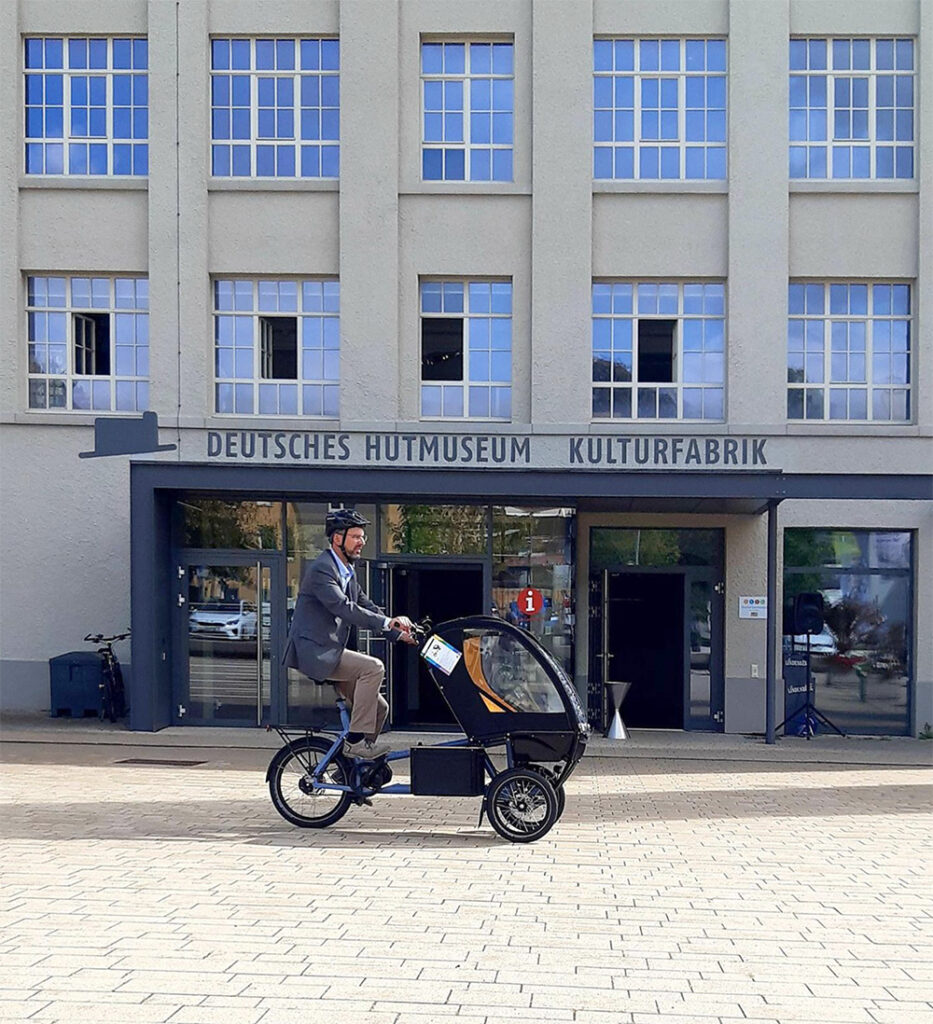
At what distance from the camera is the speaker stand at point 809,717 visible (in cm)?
1758

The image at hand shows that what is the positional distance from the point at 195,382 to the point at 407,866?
11361 mm

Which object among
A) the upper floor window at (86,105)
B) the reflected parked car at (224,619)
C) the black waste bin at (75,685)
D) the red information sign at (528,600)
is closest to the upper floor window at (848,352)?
the red information sign at (528,600)

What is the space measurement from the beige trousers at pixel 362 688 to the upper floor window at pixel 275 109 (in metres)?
11.1

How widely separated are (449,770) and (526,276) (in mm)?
10517

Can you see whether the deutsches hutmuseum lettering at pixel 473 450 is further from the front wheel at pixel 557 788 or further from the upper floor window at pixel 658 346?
the front wheel at pixel 557 788

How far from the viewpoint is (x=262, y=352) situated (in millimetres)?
18531

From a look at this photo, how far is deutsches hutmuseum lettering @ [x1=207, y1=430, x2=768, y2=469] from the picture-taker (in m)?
16.5

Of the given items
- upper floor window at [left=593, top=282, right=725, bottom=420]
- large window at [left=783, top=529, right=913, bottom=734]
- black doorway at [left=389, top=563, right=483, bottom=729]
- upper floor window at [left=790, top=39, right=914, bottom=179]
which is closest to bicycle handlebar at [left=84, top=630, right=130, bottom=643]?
black doorway at [left=389, top=563, right=483, bottom=729]

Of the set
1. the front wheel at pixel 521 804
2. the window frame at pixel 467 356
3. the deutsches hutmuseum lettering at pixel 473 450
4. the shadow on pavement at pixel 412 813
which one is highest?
the window frame at pixel 467 356

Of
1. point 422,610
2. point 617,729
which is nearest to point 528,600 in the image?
point 422,610

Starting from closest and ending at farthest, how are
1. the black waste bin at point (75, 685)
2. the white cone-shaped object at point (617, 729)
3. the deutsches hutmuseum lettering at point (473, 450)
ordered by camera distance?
the deutsches hutmuseum lettering at point (473, 450) → the white cone-shaped object at point (617, 729) → the black waste bin at point (75, 685)

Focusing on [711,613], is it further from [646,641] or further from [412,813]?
[412,813]

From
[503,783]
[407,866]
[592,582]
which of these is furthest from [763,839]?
[592,582]

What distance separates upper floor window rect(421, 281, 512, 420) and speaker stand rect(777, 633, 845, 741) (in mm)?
5533
